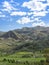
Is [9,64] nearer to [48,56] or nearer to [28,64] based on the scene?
[28,64]

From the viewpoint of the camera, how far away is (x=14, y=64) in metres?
131

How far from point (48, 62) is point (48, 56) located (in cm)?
234

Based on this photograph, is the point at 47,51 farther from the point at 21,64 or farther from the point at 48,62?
the point at 21,64

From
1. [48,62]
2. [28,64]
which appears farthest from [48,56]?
[28,64]

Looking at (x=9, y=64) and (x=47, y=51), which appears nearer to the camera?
(x=47, y=51)

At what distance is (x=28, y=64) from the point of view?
416 ft

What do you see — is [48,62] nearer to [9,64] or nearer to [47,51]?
[47,51]

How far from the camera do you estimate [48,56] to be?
85.7 metres

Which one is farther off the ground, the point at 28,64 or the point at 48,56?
the point at 48,56

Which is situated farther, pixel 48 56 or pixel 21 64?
pixel 21 64

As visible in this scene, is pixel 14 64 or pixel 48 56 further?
pixel 14 64

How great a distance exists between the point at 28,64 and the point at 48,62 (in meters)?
42.5

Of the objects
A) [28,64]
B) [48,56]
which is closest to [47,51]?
[48,56]

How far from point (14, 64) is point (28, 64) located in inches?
373
